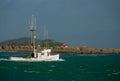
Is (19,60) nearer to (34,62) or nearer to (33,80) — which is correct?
(34,62)

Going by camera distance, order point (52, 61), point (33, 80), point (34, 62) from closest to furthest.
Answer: point (33, 80), point (34, 62), point (52, 61)

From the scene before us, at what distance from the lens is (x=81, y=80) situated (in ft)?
244

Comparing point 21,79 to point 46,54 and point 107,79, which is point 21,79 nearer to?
point 107,79

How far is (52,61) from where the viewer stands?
14612 centimetres


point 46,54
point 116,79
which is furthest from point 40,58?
point 116,79

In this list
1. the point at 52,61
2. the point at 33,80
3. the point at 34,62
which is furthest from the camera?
the point at 52,61

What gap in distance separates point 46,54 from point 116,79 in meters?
63.5

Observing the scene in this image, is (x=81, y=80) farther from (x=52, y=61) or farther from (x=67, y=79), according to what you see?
(x=52, y=61)

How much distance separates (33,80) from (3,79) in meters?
5.40

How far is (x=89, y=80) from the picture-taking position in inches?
2953

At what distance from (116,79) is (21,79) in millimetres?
16269

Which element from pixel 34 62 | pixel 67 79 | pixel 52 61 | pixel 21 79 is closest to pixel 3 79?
pixel 21 79

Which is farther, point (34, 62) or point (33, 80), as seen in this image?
point (34, 62)

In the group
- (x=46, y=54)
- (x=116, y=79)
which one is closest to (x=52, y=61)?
(x=46, y=54)
